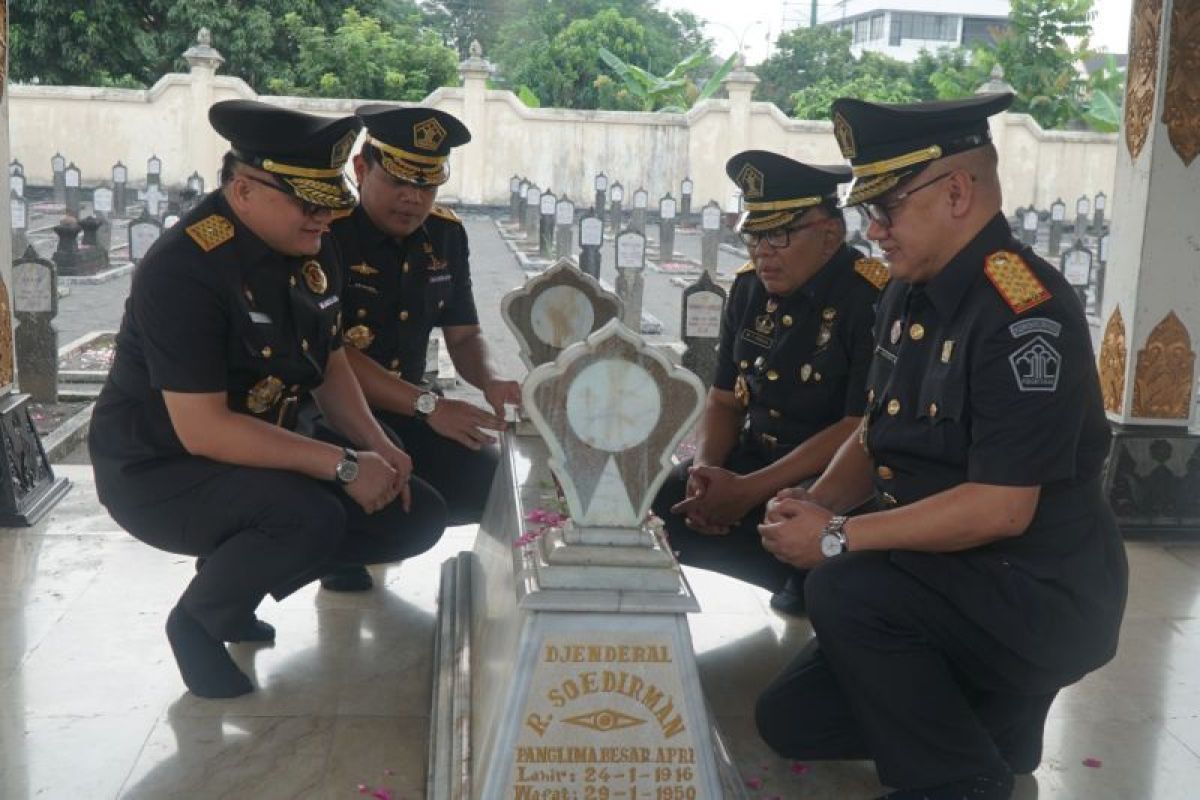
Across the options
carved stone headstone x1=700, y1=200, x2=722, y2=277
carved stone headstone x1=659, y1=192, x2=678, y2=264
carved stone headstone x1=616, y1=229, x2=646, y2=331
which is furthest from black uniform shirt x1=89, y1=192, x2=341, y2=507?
carved stone headstone x1=659, y1=192, x2=678, y2=264

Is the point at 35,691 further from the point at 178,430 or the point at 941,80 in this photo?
the point at 941,80

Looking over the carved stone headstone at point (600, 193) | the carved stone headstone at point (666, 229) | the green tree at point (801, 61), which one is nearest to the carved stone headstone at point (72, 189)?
the carved stone headstone at point (600, 193)

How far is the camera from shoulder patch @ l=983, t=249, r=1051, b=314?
2236 millimetres

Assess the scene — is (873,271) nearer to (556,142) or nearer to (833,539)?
(833,539)

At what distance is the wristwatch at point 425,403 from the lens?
342cm

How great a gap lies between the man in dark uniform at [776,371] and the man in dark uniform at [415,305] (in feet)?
1.88

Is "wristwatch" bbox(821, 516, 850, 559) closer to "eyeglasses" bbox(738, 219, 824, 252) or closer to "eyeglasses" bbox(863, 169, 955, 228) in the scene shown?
"eyeglasses" bbox(863, 169, 955, 228)

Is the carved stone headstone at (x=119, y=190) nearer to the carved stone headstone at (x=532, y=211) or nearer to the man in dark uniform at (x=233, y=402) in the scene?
the carved stone headstone at (x=532, y=211)

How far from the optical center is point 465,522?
3.65m

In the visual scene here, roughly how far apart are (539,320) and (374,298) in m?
0.49

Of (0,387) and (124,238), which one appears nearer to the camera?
(0,387)

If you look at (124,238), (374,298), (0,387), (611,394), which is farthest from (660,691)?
(124,238)

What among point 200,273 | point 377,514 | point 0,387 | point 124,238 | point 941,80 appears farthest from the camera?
point 941,80

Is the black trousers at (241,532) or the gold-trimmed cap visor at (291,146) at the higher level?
the gold-trimmed cap visor at (291,146)
